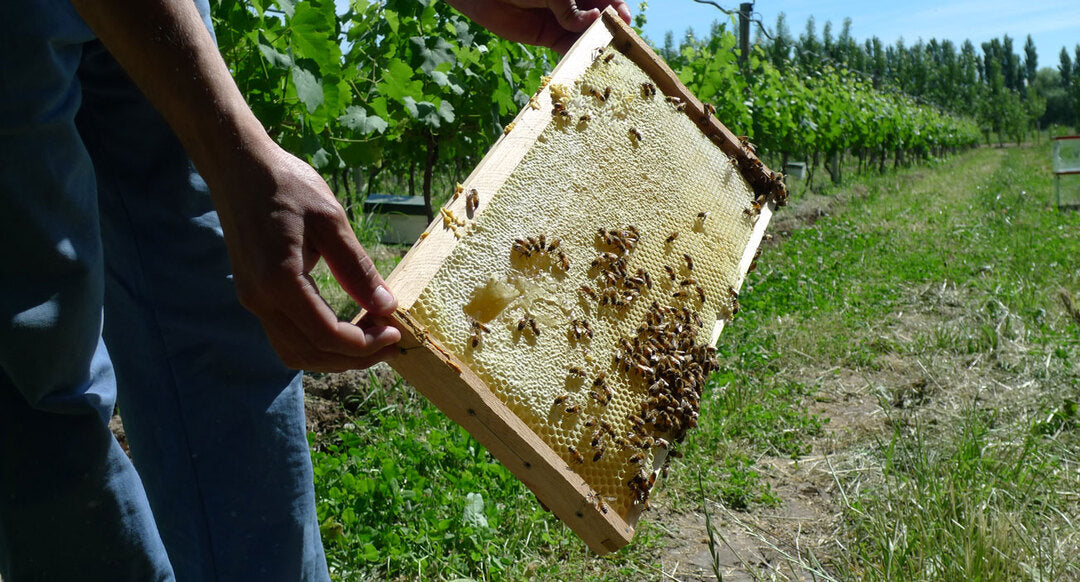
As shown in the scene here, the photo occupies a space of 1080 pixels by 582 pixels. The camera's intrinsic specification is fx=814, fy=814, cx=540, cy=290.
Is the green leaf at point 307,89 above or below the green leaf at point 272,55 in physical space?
below

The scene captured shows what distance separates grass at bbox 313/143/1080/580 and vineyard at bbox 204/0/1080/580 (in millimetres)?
13

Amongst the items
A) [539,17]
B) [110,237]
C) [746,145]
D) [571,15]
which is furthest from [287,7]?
[110,237]

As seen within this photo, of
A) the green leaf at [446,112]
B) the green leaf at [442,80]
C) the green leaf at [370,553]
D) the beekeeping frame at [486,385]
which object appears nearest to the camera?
the beekeeping frame at [486,385]

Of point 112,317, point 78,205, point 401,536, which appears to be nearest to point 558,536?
point 401,536

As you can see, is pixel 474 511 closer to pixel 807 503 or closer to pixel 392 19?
pixel 807 503

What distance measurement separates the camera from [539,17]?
287 centimetres

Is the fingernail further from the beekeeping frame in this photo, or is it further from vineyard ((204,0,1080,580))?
vineyard ((204,0,1080,580))

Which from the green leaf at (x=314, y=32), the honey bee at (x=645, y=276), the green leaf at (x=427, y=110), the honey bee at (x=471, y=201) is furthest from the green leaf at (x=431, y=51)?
the honey bee at (x=471, y=201)

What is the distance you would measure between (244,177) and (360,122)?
3949 mm

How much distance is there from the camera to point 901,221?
1159cm

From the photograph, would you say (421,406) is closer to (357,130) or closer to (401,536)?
Result: (401,536)

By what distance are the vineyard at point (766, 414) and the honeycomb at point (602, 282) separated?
11.5 inches

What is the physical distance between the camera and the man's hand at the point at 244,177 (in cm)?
137

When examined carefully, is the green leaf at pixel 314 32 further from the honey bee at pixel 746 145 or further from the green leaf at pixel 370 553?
the green leaf at pixel 370 553
